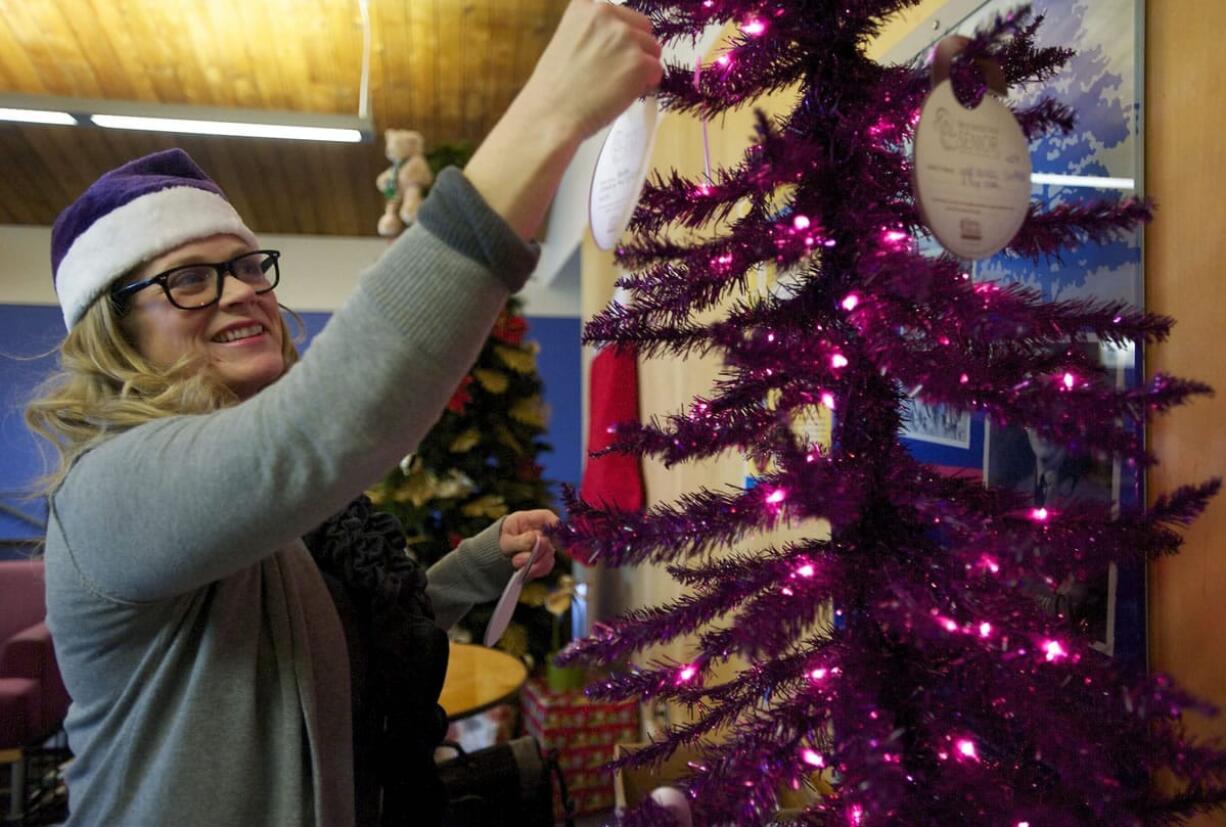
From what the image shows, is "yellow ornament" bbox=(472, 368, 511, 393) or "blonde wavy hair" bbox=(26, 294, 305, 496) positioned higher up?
"yellow ornament" bbox=(472, 368, 511, 393)

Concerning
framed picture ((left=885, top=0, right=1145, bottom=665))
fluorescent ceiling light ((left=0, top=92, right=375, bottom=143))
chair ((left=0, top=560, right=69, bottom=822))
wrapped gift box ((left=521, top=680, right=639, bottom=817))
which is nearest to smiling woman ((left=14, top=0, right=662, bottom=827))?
framed picture ((left=885, top=0, right=1145, bottom=665))

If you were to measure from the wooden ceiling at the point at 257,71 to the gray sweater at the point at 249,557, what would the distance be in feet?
14.2

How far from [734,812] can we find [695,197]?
1.53 ft

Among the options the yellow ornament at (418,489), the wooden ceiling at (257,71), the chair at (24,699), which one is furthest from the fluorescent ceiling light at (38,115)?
the yellow ornament at (418,489)

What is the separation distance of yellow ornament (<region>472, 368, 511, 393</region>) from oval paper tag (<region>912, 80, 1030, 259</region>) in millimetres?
3135

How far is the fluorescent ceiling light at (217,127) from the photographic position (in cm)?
378

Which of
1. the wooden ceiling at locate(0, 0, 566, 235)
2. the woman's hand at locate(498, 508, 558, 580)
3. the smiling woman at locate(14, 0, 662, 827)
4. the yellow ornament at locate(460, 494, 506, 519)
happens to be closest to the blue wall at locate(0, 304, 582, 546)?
the wooden ceiling at locate(0, 0, 566, 235)

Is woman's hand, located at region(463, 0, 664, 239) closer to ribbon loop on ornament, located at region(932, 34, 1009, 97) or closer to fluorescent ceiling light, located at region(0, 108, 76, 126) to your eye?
ribbon loop on ornament, located at region(932, 34, 1009, 97)

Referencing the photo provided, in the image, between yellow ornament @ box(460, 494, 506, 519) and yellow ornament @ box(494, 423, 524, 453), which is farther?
yellow ornament @ box(494, 423, 524, 453)

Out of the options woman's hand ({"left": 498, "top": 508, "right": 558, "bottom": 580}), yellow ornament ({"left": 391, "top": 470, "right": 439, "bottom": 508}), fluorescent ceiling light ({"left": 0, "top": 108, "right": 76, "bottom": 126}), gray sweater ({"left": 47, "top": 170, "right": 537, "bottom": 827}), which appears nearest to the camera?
gray sweater ({"left": 47, "top": 170, "right": 537, "bottom": 827})

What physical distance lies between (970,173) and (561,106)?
29 centimetres

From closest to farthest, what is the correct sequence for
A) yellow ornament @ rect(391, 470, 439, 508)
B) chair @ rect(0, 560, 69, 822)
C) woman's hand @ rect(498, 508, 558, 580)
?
woman's hand @ rect(498, 508, 558, 580) → chair @ rect(0, 560, 69, 822) → yellow ornament @ rect(391, 470, 439, 508)

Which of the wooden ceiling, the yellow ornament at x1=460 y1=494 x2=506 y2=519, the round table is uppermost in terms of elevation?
the wooden ceiling

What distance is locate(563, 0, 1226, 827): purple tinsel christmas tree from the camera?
550 mm
